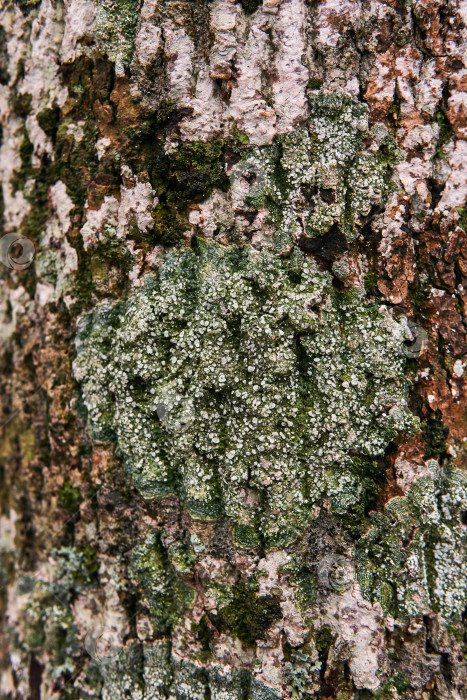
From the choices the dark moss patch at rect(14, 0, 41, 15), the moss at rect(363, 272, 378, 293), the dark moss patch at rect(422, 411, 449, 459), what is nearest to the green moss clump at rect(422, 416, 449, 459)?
the dark moss patch at rect(422, 411, 449, 459)

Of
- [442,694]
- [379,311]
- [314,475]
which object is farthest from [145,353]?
[442,694]

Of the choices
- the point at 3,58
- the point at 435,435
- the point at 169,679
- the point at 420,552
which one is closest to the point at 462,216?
the point at 435,435

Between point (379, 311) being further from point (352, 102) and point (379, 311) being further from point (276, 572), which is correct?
point (276, 572)

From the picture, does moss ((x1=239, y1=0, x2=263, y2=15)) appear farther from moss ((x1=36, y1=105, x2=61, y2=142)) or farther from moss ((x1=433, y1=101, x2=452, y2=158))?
moss ((x1=36, y1=105, x2=61, y2=142))

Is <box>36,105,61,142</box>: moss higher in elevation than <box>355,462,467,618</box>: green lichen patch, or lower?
higher

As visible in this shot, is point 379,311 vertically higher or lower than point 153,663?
higher

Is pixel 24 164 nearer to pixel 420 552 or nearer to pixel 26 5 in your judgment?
pixel 26 5
